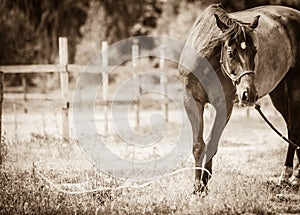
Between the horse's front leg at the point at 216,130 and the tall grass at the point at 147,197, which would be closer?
the tall grass at the point at 147,197

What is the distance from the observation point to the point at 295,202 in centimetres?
466

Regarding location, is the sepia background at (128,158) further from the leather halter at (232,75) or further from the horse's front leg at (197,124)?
the leather halter at (232,75)

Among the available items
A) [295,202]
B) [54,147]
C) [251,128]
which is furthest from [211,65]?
[251,128]

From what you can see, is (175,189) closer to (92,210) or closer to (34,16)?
(92,210)

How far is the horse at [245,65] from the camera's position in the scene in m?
4.36

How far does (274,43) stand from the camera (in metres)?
5.44

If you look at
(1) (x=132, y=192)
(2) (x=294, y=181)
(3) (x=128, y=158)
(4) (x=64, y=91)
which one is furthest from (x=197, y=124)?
(4) (x=64, y=91)

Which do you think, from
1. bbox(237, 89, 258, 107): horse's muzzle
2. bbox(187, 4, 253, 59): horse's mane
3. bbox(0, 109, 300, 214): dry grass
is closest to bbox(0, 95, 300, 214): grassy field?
bbox(0, 109, 300, 214): dry grass

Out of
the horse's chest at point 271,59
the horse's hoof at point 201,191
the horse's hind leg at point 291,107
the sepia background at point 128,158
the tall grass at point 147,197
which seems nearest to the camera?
the tall grass at point 147,197

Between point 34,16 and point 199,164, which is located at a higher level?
point 34,16

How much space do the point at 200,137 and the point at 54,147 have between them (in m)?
3.84

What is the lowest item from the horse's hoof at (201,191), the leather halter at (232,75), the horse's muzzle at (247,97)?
the horse's hoof at (201,191)

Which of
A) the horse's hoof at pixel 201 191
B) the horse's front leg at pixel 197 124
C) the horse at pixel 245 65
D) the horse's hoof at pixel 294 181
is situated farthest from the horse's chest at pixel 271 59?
the horse's hoof at pixel 201 191

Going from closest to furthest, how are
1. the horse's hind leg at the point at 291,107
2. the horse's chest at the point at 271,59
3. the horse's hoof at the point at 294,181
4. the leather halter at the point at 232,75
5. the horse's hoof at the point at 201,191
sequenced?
the leather halter at the point at 232,75 → the horse's hoof at the point at 201,191 → the horse's chest at the point at 271,59 → the horse's hoof at the point at 294,181 → the horse's hind leg at the point at 291,107
